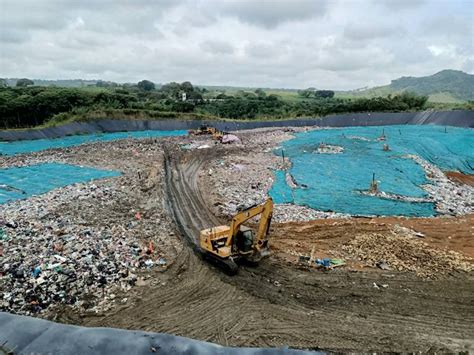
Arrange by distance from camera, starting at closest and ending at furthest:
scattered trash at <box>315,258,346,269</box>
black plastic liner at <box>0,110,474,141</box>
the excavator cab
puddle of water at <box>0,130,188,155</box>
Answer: the excavator cab
scattered trash at <box>315,258,346,269</box>
puddle of water at <box>0,130,188,155</box>
black plastic liner at <box>0,110,474,141</box>

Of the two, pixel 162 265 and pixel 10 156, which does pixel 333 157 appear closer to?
pixel 162 265

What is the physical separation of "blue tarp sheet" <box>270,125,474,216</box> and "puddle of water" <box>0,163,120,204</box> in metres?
10.5

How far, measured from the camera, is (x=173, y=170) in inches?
846

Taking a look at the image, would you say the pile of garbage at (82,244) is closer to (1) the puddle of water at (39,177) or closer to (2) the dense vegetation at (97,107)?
(1) the puddle of water at (39,177)

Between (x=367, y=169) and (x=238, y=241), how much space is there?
500 inches

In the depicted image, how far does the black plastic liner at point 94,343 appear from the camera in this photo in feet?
15.5

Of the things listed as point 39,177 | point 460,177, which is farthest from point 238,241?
point 460,177

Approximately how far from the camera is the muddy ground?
7.28 m

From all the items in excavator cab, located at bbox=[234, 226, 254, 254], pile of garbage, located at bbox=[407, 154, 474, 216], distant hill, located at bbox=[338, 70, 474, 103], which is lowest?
A: pile of garbage, located at bbox=[407, 154, 474, 216]

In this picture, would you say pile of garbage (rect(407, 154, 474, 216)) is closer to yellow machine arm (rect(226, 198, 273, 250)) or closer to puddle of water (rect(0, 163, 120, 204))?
yellow machine arm (rect(226, 198, 273, 250))

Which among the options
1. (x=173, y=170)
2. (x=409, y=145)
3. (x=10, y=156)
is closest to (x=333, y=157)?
(x=409, y=145)

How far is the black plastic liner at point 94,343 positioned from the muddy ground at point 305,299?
2.57 m

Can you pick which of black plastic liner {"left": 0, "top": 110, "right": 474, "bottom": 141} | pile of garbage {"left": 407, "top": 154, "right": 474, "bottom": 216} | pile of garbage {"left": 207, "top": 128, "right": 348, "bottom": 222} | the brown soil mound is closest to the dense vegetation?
black plastic liner {"left": 0, "top": 110, "right": 474, "bottom": 141}

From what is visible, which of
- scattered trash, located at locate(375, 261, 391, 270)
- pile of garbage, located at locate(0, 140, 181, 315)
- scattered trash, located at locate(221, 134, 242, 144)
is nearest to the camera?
pile of garbage, located at locate(0, 140, 181, 315)
